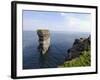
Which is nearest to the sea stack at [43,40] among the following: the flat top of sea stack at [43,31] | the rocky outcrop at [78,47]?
the flat top of sea stack at [43,31]

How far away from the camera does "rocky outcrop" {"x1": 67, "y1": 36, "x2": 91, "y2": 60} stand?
1993 mm

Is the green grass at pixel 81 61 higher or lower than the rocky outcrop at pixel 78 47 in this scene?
lower

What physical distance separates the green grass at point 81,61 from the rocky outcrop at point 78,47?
0.11ft

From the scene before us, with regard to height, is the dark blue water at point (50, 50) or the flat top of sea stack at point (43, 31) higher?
the flat top of sea stack at point (43, 31)

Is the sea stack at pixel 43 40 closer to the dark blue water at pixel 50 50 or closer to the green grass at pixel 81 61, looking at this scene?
the dark blue water at pixel 50 50

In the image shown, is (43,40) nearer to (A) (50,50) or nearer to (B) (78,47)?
(A) (50,50)

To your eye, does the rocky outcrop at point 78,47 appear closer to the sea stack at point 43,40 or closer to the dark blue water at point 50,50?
the dark blue water at point 50,50

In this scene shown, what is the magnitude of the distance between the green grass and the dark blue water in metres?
0.07

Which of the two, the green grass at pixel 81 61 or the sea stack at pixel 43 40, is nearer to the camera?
the sea stack at pixel 43 40

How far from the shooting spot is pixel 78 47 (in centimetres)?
202

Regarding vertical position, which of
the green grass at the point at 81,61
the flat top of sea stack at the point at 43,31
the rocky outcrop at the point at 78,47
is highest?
the flat top of sea stack at the point at 43,31

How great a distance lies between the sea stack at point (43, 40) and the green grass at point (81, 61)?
22 centimetres

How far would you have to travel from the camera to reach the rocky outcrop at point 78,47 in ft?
6.54
